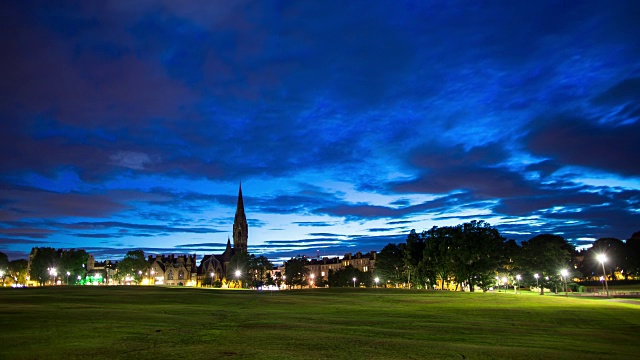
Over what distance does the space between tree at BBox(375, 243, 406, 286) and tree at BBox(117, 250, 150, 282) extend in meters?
83.0

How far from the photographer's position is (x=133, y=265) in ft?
489

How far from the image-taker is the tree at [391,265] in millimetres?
129250

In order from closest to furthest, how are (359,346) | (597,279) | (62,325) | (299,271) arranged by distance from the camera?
(359,346), (62,325), (299,271), (597,279)

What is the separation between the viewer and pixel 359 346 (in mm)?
17219

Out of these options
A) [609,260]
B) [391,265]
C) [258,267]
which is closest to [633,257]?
[609,260]

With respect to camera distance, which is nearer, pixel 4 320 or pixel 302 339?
pixel 302 339

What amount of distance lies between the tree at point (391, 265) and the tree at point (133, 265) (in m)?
83.0

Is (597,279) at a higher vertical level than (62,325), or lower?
lower

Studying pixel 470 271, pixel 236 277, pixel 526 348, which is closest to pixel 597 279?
pixel 470 271

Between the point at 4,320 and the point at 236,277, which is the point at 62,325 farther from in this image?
the point at 236,277

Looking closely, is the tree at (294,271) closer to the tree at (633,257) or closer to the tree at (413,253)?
the tree at (413,253)

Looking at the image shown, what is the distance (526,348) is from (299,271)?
149 m

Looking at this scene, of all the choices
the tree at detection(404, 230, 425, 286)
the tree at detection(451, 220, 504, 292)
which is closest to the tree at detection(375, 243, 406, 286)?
the tree at detection(404, 230, 425, 286)

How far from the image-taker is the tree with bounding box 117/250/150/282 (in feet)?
488
